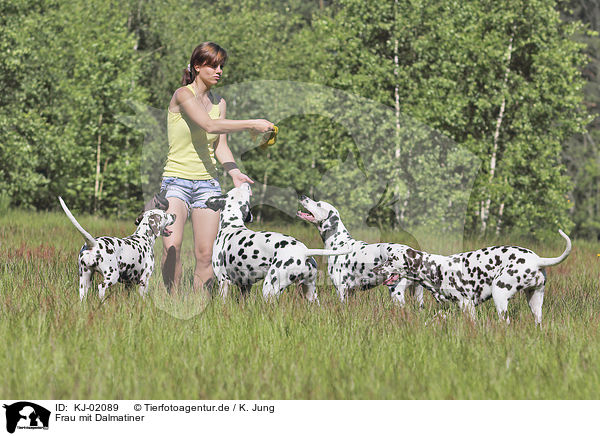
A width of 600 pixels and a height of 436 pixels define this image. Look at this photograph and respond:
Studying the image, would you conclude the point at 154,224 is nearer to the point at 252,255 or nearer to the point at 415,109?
the point at 252,255

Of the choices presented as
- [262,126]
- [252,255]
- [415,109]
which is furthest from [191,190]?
[415,109]

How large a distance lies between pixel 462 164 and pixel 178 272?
14.2 meters

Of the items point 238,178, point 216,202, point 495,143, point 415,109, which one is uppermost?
point 415,109

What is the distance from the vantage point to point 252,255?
24.7ft

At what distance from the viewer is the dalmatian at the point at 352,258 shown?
795 cm

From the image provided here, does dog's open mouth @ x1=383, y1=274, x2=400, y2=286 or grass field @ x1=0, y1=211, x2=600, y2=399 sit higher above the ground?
dog's open mouth @ x1=383, y1=274, x2=400, y2=286

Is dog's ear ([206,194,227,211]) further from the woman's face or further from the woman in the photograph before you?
the woman's face

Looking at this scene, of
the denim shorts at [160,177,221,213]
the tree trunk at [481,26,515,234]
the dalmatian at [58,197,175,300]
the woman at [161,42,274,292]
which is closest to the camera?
the dalmatian at [58,197,175,300]

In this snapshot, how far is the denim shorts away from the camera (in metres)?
7.50

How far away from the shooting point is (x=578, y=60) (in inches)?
829

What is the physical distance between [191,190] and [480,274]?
3.38m
